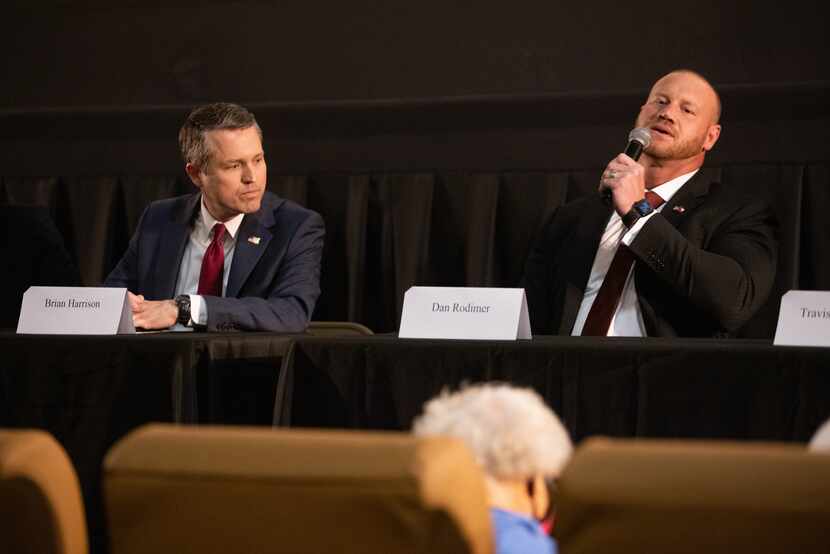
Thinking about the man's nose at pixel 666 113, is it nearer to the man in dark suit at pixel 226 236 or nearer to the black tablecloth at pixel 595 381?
the man in dark suit at pixel 226 236

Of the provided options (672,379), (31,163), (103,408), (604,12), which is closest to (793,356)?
(672,379)

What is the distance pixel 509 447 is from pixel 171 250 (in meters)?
2.26

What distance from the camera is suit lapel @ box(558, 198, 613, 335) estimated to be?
3.28 m

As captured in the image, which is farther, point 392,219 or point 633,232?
point 392,219

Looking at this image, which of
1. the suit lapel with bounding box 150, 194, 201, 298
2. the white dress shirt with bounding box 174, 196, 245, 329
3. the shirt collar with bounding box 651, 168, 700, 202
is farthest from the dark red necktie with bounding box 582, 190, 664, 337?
the suit lapel with bounding box 150, 194, 201, 298

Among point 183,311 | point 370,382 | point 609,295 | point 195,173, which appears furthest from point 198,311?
point 609,295

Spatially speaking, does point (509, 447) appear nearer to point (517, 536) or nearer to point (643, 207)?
point (517, 536)

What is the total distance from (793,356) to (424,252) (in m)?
2.62

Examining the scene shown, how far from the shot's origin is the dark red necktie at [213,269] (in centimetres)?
323

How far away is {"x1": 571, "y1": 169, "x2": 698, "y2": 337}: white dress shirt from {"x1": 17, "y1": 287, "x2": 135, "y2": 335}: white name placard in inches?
48.5

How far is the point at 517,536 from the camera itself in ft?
3.94

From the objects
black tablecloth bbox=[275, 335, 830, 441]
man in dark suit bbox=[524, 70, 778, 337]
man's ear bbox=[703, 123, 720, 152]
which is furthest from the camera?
man's ear bbox=[703, 123, 720, 152]

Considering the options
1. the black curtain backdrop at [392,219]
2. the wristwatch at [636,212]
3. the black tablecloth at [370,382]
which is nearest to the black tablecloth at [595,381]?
the black tablecloth at [370,382]

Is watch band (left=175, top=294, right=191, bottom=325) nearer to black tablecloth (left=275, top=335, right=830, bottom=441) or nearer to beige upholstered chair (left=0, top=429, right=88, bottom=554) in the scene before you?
black tablecloth (left=275, top=335, right=830, bottom=441)
